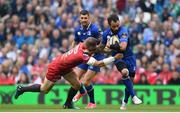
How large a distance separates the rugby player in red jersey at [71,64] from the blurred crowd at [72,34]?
5.95 m

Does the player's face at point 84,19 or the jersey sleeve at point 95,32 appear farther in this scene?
the jersey sleeve at point 95,32

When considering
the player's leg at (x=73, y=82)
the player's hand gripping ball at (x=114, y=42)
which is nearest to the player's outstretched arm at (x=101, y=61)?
the player's hand gripping ball at (x=114, y=42)

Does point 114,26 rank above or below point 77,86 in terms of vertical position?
above

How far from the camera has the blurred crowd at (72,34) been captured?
26234 mm

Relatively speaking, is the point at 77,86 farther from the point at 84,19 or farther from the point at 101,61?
the point at 84,19

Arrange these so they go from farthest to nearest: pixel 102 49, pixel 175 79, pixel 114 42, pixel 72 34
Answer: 1. pixel 72 34
2. pixel 175 79
3. pixel 102 49
4. pixel 114 42

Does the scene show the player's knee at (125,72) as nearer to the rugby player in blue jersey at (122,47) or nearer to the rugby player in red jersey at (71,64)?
the rugby player in blue jersey at (122,47)

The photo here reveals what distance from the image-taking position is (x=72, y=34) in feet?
92.0

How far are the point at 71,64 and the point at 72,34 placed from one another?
8.71 m

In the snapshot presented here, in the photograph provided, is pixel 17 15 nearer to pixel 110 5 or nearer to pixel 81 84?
pixel 110 5

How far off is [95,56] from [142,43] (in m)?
6.72

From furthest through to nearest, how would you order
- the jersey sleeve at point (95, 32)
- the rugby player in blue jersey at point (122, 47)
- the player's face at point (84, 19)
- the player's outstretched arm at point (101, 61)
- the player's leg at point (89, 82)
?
the player's leg at point (89, 82) < the jersey sleeve at point (95, 32) < the player's face at point (84, 19) < the rugby player in blue jersey at point (122, 47) < the player's outstretched arm at point (101, 61)

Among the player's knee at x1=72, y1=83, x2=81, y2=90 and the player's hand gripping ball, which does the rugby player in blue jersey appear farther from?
the player's knee at x1=72, y1=83, x2=81, y2=90

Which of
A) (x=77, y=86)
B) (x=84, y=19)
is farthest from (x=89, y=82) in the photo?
(x=84, y=19)
